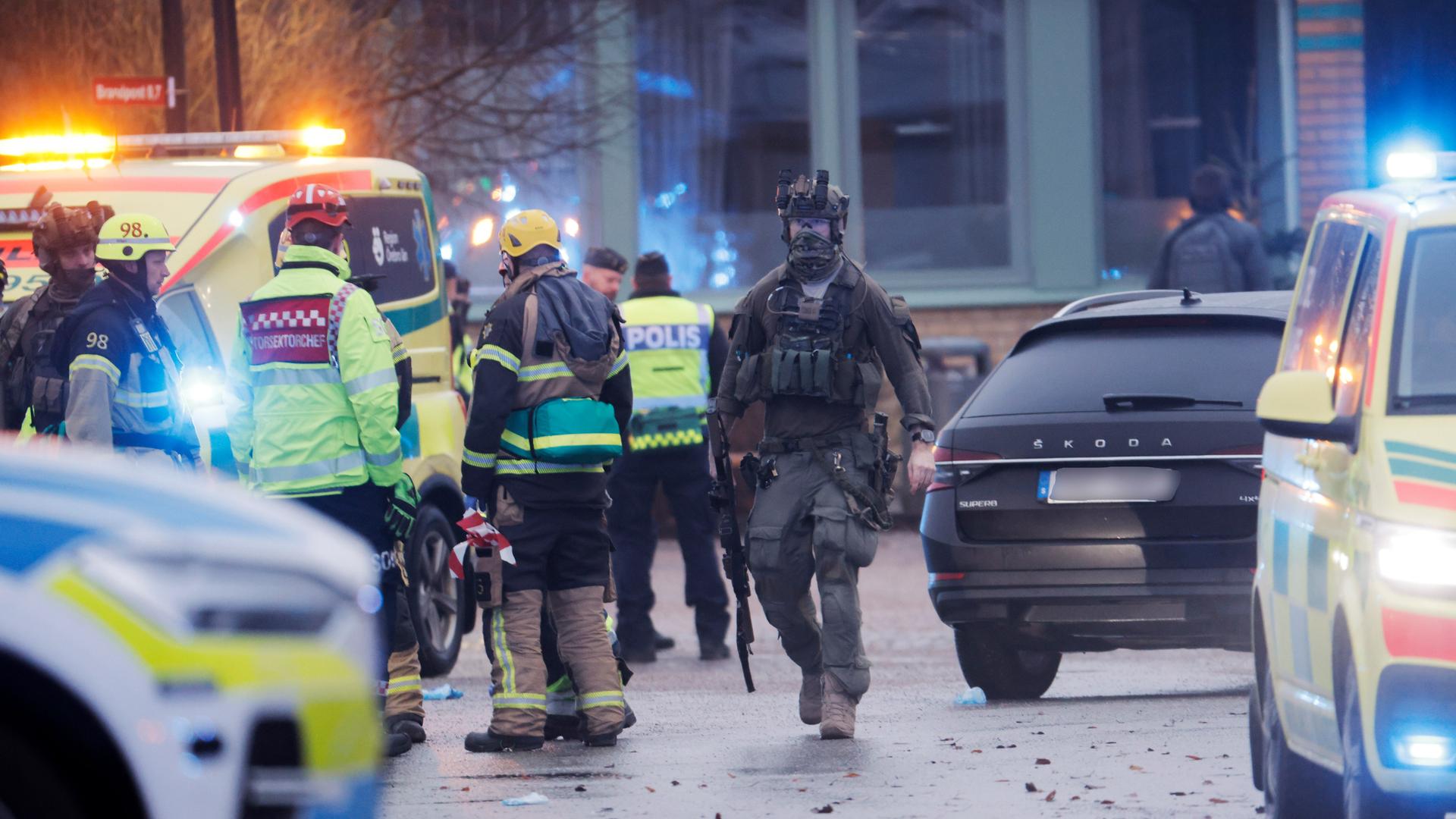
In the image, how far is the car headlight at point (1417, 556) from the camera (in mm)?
4844

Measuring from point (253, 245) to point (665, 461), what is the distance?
8.32 ft

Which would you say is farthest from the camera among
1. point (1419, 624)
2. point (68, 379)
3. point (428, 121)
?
point (428, 121)

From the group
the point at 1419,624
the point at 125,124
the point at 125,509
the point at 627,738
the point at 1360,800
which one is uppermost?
the point at 125,124

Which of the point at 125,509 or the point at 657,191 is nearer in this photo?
the point at 125,509

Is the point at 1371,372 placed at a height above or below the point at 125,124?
below

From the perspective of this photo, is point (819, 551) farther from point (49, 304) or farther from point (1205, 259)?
point (1205, 259)

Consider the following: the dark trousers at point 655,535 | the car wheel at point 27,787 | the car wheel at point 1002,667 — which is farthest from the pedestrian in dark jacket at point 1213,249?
the car wheel at point 27,787

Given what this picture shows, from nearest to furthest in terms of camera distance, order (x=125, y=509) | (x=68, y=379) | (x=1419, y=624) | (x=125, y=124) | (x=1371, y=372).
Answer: (x=125, y=509)
(x=1419, y=624)
(x=1371, y=372)
(x=68, y=379)
(x=125, y=124)

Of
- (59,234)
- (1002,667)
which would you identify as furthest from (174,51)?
(1002,667)

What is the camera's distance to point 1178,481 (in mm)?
8391

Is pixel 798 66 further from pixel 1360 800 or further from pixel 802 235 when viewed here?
pixel 1360 800

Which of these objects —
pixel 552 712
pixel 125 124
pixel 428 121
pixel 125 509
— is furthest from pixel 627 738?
pixel 428 121

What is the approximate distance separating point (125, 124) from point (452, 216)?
18.6 feet

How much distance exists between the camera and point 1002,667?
914cm
